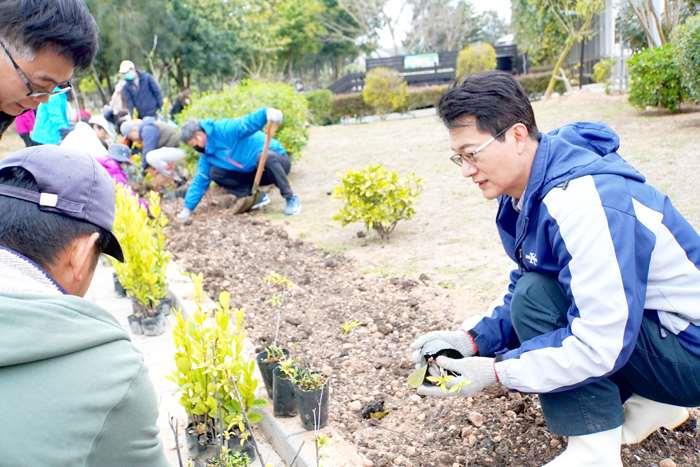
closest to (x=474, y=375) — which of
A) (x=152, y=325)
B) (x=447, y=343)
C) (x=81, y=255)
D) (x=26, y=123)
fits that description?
(x=447, y=343)

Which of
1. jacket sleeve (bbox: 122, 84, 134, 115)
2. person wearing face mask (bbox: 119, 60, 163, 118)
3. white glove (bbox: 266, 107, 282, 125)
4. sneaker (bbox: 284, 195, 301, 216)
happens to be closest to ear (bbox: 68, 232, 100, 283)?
white glove (bbox: 266, 107, 282, 125)

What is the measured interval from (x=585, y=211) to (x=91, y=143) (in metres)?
5.48

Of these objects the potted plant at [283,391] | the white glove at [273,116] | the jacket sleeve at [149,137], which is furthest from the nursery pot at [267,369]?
the jacket sleeve at [149,137]

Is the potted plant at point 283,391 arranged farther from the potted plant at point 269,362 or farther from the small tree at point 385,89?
the small tree at point 385,89

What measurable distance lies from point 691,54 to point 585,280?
26.2 ft

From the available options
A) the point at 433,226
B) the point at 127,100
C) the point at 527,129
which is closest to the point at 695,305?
the point at 527,129

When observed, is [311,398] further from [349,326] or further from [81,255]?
[81,255]

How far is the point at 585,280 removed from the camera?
1.90 metres

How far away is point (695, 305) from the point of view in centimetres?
197

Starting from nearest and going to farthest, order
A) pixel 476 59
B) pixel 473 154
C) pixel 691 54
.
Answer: pixel 473 154, pixel 691 54, pixel 476 59

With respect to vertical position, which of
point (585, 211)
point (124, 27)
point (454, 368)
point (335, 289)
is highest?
point (124, 27)

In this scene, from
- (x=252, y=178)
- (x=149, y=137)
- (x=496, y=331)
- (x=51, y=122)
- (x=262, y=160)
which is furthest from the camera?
(x=149, y=137)

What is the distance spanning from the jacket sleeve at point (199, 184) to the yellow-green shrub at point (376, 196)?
1991 mm

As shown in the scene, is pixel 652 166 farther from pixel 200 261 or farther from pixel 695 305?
pixel 695 305
